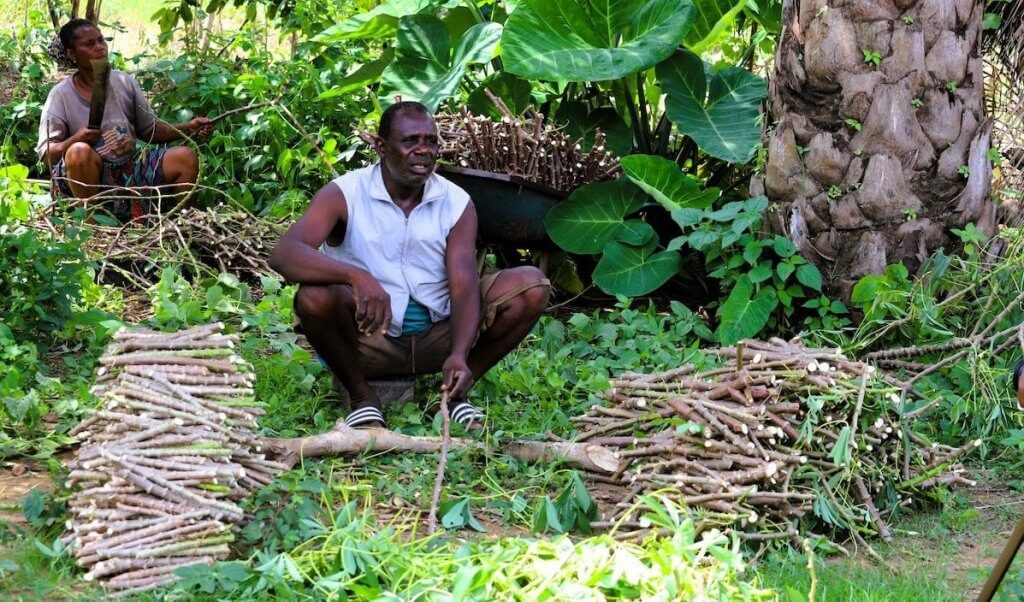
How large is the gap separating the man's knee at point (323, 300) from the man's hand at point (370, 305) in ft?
0.30

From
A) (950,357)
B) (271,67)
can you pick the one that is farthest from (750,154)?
(271,67)

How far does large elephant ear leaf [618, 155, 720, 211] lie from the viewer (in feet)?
17.4

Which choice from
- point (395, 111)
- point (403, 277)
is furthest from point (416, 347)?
point (395, 111)

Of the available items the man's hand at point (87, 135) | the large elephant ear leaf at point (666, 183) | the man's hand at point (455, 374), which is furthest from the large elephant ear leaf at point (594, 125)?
the man's hand at point (87, 135)

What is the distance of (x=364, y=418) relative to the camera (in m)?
4.10

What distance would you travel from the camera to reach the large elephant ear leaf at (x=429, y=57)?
225 inches

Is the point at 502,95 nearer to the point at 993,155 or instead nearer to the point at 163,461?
the point at 993,155

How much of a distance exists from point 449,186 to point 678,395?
3.88ft

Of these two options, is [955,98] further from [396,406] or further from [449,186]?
[396,406]

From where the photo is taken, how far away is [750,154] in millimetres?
5281

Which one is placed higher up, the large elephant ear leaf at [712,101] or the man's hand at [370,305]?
the large elephant ear leaf at [712,101]

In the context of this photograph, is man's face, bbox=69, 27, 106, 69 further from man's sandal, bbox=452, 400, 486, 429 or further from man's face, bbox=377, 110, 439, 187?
man's sandal, bbox=452, 400, 486, 429

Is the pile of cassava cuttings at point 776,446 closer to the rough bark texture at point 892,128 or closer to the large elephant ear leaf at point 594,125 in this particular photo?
the rough bark texture at point 892,128

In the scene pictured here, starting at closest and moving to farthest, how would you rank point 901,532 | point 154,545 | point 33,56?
point 154,545 < point 901,532 < point 33,56
